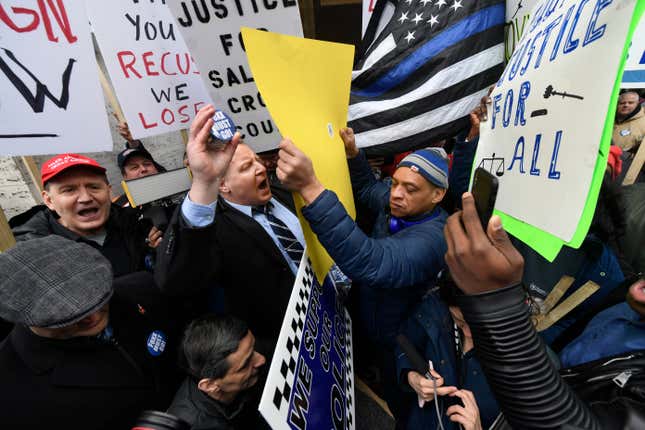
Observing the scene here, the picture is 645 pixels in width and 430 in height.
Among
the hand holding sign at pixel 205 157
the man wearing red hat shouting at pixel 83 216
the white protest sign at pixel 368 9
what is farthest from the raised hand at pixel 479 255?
the white protest sign at pixel 368 9

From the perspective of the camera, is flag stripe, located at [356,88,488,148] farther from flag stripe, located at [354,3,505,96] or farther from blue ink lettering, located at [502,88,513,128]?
blue ink lettering, located at [502,88,513,128]

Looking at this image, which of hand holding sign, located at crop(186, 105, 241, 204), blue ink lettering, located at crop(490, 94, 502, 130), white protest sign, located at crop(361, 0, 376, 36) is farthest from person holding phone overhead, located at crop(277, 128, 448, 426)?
white protest sign, located at crop(361, 0, 376, 36)

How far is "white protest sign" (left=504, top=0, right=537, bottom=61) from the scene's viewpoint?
4.71 ft

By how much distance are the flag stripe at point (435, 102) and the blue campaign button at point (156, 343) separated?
1.64 metres

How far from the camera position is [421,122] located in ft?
5.91

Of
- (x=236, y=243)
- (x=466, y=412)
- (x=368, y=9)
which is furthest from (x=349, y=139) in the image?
(x=368, y=9)

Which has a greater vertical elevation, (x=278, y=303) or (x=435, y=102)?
(x=435, y=102)

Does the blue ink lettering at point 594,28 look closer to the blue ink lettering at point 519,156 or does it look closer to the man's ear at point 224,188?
the blue ink lettering at point 519,156

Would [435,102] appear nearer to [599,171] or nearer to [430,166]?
[430,166]

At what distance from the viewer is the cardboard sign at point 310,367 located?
76 cm

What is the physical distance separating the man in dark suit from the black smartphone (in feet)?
2.68

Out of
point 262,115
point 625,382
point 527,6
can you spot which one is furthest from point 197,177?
point 527,6

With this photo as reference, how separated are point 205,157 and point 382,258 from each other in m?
0.73

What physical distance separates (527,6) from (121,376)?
2374mm
